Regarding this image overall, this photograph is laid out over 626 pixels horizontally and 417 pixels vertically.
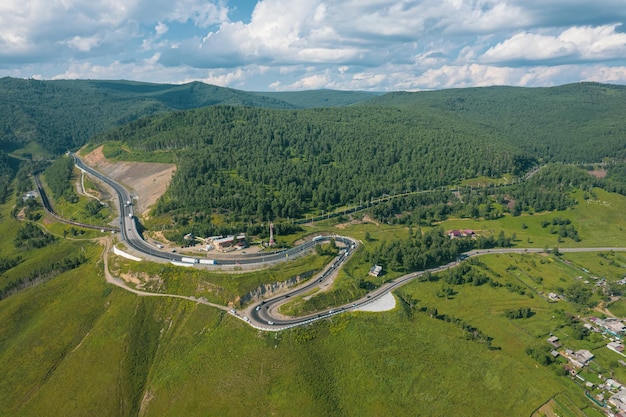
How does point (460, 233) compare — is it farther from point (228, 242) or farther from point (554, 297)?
point (228, 242)

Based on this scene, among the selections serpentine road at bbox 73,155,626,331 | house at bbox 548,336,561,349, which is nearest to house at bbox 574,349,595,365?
house at bbox 548,336,561,349

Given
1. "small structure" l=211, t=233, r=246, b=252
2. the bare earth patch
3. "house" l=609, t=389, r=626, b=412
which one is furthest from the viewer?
"small structure" l=211, t=233, r=246, b=252

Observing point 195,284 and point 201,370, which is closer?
point 201,370

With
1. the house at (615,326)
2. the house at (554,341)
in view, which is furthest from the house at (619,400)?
the house at (615,326)

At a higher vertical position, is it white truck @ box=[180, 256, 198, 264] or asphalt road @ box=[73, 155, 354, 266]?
white truck @ box=[180, 256, 198, 264]

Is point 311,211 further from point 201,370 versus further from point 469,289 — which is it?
point 201,370

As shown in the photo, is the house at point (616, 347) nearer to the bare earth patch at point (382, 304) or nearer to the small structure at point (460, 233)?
the bare earth patch at point (382, 304)

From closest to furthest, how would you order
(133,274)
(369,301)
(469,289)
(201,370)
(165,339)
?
(201,370), (165,339), (369,301), (133,274), (469,289)

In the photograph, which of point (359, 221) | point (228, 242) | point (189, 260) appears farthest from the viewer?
point (359, 221)

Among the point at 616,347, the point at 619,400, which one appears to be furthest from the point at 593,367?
the point at 616,347

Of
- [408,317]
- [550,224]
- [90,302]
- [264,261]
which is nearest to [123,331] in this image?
[90,302]

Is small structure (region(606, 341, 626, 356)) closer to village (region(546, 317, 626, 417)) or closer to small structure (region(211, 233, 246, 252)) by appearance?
village (region(546, 317, 626, 417))
